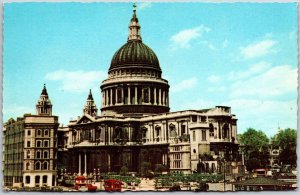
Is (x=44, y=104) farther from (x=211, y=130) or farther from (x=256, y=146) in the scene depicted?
(x=211, y=130)

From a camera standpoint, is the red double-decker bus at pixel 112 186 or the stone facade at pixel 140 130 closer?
the red double-decker bus at pixel 112 186

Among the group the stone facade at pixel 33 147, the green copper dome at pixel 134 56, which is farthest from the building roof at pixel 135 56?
the stone facade at pixel 33 147

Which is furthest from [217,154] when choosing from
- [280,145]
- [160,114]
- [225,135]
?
[280,145]

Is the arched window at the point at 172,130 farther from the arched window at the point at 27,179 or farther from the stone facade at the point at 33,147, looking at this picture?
the arched window at the point at 27,179

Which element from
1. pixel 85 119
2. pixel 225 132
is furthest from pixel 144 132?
pixel 225 132

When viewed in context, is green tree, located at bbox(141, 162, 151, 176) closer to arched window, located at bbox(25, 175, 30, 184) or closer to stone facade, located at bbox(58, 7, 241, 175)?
stone facade, located at bbox(58, 7, 241, 175)

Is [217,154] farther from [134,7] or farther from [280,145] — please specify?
[134,7]
